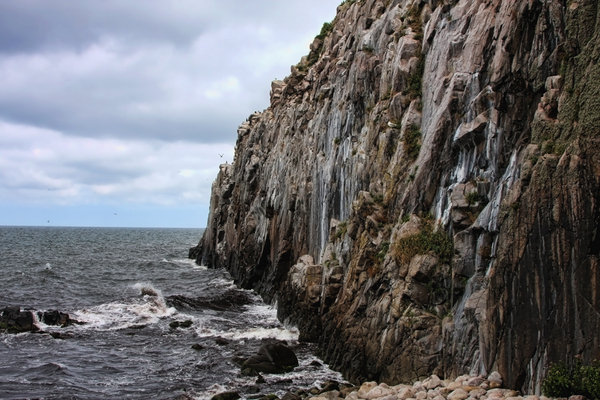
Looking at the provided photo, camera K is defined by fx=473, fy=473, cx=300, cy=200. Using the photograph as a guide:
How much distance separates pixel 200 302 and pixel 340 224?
58.4 feet

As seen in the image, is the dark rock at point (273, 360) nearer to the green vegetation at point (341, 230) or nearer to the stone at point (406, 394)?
the green vegetation at point (341, 230)

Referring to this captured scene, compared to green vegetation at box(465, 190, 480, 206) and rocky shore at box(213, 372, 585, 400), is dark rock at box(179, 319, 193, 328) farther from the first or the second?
green vegetation at box(465, 190, 480, 206)

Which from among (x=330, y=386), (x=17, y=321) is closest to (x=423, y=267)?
(x=330, y=386)

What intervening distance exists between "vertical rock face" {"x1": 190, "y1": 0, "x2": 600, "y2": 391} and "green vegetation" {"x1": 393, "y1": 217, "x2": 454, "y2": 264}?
0.05 m

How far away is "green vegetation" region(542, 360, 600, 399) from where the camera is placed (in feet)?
35.1

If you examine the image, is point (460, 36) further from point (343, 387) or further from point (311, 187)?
point (311, 187)

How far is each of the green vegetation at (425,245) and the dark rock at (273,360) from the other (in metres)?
7.42

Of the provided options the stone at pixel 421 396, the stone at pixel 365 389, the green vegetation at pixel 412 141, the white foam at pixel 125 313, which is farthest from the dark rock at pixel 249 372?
the white foam at pixel 125 313

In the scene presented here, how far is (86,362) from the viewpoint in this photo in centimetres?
2331

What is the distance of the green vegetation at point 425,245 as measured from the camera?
16922mm

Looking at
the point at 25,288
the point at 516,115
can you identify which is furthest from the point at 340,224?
the point at 25,288

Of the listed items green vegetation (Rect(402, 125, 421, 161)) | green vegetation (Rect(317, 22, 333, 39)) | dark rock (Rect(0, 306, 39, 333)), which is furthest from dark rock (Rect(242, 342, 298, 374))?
green vegetation (Rect(317, 22, 333, 39))

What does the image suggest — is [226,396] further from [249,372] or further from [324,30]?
[324,30]

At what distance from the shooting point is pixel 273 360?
21.6 metres
